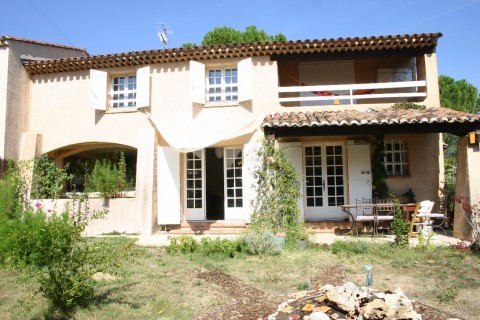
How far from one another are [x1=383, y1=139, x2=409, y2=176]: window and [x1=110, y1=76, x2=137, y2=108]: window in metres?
9.26

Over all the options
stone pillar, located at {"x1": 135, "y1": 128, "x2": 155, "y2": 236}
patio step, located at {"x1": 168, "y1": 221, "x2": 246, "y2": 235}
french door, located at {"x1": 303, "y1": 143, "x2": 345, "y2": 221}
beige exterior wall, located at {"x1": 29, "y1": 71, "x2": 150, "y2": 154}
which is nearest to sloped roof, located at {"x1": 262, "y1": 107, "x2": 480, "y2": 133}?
french door, located at {"x1": 303, "y1": 143, "x2": 345, "y2": 221}

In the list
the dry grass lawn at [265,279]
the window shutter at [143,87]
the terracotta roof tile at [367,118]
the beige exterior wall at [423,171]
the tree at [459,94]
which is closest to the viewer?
the dry grass lawn at [265,279]

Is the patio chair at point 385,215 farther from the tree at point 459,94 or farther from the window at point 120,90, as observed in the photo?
the tree at point 459,94

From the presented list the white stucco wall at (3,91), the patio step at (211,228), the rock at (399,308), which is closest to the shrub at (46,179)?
the white stucco wall at (3,91)

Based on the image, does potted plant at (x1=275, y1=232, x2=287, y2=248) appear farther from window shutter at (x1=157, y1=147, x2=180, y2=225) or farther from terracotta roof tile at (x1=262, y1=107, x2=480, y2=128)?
window shutter at (x1=157, y1=147, x2=180, y2=225)

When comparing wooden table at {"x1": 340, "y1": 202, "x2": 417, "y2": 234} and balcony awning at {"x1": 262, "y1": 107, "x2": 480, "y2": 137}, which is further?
wooden table at {"x1": 340, "y1": 202, "x2": 417, "y2": 234}

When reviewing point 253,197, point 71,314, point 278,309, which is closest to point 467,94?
point 253,197

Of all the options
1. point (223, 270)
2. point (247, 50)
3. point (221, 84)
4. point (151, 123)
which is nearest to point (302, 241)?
point (223, 270)

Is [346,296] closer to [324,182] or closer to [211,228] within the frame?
[211,228]

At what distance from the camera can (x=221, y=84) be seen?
43.5ft

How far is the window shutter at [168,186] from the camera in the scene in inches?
488

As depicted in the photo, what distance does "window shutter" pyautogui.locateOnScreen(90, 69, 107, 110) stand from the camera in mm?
13281

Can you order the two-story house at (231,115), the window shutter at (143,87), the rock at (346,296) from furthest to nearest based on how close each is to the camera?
the window shutter at (143,87), the two-story house at (231,115), the rock at (346,296)

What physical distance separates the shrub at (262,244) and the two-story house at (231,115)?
2.69 meters
